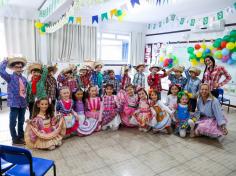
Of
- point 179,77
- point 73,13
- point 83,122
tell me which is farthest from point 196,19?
point 83,122

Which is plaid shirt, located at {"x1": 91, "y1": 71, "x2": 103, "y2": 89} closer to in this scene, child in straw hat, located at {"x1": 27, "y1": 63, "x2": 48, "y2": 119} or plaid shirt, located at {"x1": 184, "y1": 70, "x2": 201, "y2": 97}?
child in straw hat, located at {"x1": 27, "y1": 63, "x2": 48, "y2": 119}

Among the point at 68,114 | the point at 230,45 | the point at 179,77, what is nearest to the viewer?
the point at 68,114

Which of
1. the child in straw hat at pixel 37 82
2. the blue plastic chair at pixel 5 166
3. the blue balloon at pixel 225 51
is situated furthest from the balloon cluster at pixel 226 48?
the blue plastic chair at pixel 5 166

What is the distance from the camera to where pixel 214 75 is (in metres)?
3.35

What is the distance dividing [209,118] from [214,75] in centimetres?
84

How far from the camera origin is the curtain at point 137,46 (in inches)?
306

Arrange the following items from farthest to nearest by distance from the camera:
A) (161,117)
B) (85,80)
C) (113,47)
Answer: (113,47)
(85,80)
(161,117)

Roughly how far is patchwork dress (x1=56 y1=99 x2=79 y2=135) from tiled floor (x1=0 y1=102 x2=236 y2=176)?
17cm

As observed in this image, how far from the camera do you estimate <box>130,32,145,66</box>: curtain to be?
777cm

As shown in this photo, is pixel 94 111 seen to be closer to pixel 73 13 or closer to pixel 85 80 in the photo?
pixel 85 80

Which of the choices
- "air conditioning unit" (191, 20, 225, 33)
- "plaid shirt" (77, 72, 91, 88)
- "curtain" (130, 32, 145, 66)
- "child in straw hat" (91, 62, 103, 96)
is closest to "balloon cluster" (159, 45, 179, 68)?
"curtain" (130, 32, 145, 66)

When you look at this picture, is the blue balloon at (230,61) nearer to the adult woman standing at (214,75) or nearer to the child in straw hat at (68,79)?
the adult woman standing at (214,75)

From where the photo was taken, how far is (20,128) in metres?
2.74

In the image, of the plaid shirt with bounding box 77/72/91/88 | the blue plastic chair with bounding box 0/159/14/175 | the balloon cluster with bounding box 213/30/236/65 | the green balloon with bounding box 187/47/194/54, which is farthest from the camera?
the green balloon with bounding box 187/47/194/54
